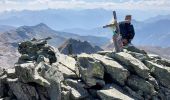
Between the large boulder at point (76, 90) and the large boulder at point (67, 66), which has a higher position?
the large boulder at point (67, 66)

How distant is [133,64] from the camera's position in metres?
37.5

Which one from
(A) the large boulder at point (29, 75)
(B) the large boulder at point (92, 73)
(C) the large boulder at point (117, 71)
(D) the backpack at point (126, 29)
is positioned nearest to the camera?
(A) the large boulder at point (29, 75)

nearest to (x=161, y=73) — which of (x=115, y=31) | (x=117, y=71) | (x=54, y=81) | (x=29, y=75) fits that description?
(x=117, y=71)

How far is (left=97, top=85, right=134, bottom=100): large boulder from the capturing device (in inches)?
1334

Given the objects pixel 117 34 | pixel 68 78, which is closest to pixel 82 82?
pixel 68 78

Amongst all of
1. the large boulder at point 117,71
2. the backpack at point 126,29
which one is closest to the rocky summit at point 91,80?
the large boulder at point 117,71

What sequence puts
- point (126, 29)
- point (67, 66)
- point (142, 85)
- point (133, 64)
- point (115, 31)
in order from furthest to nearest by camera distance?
1. point (126, 29)
2. point (115, 31)
3. point (67, 66)
4. point (133, 64)
5. point (142, 85)

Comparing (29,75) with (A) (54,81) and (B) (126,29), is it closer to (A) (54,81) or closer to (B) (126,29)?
(A) (54,81)

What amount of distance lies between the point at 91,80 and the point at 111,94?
266 cm

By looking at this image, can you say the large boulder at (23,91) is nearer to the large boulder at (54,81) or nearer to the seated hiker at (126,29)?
the large boulder at (54,81)

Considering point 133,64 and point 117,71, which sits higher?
point 133,64

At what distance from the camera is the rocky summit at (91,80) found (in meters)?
35.4

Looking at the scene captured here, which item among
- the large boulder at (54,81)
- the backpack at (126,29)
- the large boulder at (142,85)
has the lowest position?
the large boulder at (142,85)

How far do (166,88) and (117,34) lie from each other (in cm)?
814
